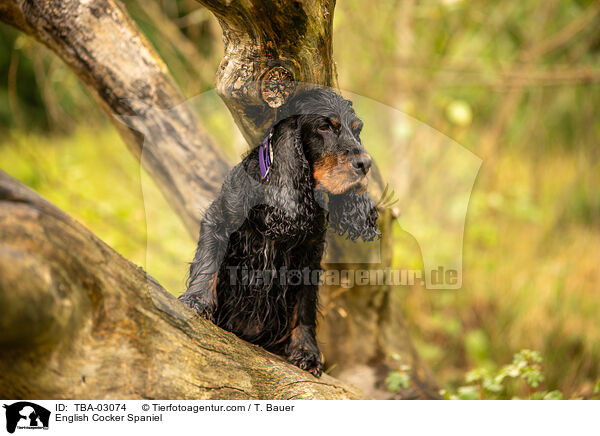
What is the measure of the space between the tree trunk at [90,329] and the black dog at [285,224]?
0.53 ft

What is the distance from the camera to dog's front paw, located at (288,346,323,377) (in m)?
2.12

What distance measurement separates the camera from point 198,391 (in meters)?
1.78

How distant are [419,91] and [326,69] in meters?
3.91

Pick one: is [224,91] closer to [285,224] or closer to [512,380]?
[285,224]

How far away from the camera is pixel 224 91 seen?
1.83 m

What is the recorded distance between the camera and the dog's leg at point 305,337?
208 cm

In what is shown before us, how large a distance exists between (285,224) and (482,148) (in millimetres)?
4720
